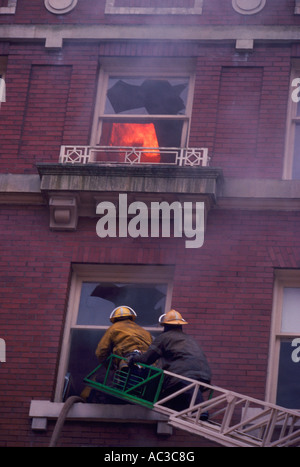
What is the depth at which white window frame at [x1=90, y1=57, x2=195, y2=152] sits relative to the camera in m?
18.0

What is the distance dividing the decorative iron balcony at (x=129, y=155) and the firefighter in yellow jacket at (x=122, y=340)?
2.63 m

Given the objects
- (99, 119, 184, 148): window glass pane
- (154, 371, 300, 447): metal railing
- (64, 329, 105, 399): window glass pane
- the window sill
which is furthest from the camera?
(99, 119, 184, 148): window glass pane

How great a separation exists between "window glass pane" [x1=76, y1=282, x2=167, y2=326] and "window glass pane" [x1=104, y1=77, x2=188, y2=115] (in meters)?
2.70

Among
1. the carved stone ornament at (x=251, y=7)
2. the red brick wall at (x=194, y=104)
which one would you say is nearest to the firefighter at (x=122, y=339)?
the red brick wall at (x=194, y=104)

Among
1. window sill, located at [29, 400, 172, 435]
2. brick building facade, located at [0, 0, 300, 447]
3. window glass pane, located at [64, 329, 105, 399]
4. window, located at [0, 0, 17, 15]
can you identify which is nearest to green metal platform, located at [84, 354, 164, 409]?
window sill, located at [29, 400, 172, 435]

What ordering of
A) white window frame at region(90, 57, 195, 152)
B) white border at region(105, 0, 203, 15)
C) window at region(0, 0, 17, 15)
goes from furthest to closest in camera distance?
window at region(0, 0, 17, 15), white border at region(105, 0, 203, 15), white window frame at region(90, 57, 195, 152)

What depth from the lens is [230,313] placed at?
16312 mm

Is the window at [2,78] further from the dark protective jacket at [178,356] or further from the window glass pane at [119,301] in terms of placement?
the dark protective jacket at [178,356]

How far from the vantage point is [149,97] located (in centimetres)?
→ 1819

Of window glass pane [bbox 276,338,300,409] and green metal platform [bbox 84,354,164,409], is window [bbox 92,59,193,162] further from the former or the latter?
green metal platform [bbox 84,354,164,409]

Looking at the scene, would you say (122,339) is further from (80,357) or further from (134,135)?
(134,135)

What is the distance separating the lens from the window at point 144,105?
17891mm

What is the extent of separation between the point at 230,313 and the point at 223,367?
0.75 m
